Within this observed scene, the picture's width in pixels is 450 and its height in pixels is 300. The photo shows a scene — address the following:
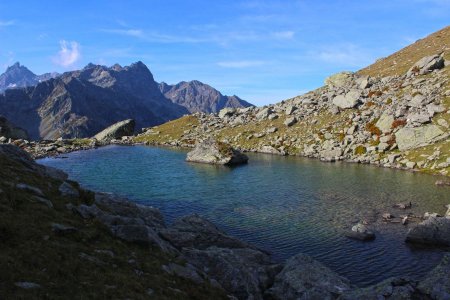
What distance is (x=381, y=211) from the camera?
64.5 m

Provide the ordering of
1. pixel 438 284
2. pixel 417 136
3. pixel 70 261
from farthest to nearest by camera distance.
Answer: pixel 417 136
pixel 438 284
pixel 70 261

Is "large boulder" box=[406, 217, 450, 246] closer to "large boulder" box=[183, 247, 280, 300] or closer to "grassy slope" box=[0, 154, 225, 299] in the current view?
"large boulder" box=[183, 247, 280, 300]

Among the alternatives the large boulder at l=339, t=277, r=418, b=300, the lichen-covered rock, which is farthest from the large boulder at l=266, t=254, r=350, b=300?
the lichen-covered rock

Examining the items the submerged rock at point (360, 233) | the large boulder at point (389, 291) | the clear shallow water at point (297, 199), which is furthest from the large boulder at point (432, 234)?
the large boulder at point (389, 291)

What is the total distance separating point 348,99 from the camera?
156 metres

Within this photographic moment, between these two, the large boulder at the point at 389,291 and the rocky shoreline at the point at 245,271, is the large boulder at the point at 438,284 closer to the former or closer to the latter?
the rocky shoreline at the point at 245,271

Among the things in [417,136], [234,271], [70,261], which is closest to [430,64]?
[417,136]

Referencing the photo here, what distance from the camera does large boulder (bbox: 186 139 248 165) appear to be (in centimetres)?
12278

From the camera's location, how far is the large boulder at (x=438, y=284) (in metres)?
29.7

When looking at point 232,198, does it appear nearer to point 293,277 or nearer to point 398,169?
point 293,277

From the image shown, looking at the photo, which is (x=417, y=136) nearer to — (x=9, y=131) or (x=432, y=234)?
(x=432, y=234)

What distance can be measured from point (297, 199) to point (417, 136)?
58246mm

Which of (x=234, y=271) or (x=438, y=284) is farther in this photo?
(x=234, y=271)

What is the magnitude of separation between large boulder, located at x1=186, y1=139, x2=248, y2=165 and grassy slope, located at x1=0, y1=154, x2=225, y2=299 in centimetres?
8887
